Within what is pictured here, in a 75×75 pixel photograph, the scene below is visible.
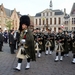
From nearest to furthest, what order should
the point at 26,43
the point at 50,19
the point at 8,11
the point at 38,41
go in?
the point at 26,43, the point at 38,41, the point at 50,19, the point at 8,11

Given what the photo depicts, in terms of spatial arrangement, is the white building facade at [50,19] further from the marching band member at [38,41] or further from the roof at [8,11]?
the marching band member at [38,41]

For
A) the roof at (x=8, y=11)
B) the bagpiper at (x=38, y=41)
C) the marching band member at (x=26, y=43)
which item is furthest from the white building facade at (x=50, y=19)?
the marching band member at (x=26, y=43)

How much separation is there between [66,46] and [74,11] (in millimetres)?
51744

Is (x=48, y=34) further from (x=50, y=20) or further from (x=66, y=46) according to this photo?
(x=50, y=20)

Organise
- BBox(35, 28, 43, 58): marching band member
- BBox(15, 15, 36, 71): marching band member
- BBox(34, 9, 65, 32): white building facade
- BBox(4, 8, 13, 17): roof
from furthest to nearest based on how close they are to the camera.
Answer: BBox(4, 8, 13, 17): roof < BBox(34, 9, 65, 32): white building facade < BBox(35, 28, 43, 58): marching band member < BBox(15, 15, 36, 71): marching band member

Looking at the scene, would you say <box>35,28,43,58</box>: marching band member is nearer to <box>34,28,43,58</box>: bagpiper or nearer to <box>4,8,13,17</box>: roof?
<box>34,28,43,58</box>: bagpiper

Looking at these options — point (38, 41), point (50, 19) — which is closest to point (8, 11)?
point (50, 19)

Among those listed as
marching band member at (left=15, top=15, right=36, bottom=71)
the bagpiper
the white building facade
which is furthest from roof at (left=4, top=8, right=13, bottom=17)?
marching band member at (left=15, top=15, right=36, bottom=71)

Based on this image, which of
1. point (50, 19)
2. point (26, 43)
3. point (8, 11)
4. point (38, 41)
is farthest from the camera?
point (8, 11)

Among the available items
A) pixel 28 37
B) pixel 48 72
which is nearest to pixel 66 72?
pixel 48 72

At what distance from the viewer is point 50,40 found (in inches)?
512

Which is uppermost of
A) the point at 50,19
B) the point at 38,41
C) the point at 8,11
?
the point at 8,11

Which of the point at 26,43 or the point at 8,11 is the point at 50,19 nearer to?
the point at 8,11

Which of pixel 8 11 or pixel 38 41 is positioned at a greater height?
pixel 8 11
